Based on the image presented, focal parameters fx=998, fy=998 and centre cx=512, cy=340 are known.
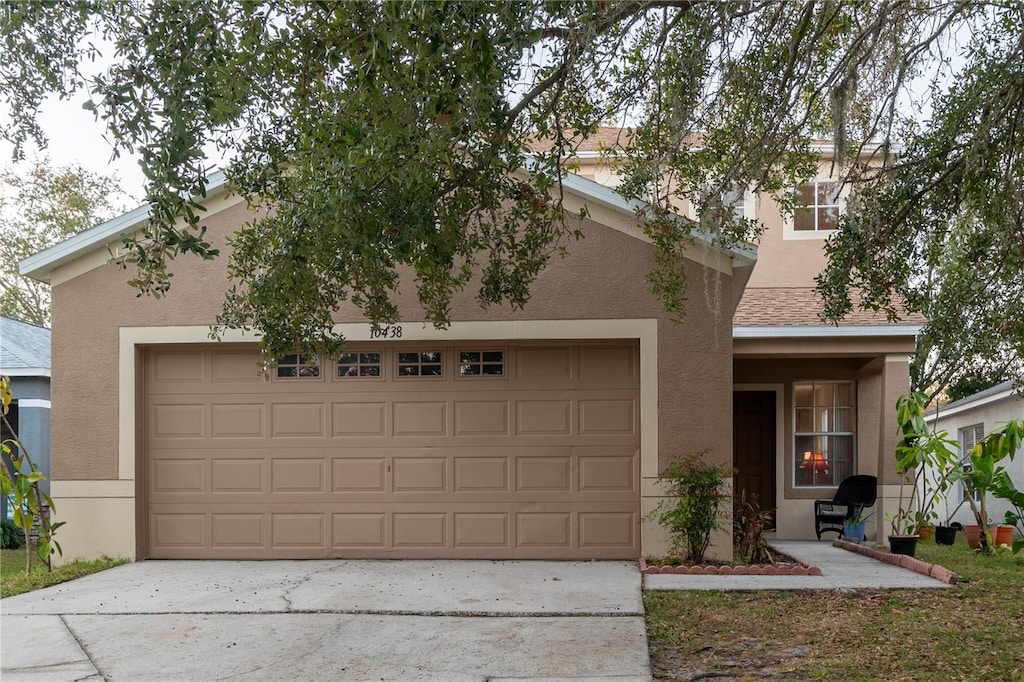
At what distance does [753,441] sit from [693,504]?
5124 mm

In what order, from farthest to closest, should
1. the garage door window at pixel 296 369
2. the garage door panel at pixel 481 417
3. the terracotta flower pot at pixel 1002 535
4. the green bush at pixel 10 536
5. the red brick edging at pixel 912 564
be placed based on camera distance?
the green bush at pixel 10 536 → the terracotta flower pot at pixel 1002 535 → the garage door window at pixel 296 369 → the garage door panel at pixel 481 417 → the red brick edging at pixel 912 564

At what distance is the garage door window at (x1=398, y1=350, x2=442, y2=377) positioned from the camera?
427 inches

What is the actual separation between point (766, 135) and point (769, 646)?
3797 millimetres

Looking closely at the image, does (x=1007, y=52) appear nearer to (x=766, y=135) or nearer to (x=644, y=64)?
(x=766, y=135)

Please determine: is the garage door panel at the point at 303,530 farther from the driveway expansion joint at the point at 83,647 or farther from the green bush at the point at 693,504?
the green bush at the point at 693,504

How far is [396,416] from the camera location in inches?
425

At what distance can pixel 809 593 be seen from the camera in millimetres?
8586

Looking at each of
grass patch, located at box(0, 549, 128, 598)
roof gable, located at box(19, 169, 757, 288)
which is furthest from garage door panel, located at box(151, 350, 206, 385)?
grass patch, located at box(0, 549, 128, 598)

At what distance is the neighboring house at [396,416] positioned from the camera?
10.4 metres

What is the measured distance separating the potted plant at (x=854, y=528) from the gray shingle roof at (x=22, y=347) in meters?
11.2

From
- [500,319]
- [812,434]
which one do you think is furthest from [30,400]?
[812,434]

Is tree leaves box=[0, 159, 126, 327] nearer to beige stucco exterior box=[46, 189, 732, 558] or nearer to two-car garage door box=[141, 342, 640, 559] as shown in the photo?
beige stucco exterior box=[46, 189, 732, 558]

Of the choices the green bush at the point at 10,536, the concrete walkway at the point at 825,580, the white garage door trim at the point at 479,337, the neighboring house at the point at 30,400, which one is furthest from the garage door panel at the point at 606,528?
the green bush at the point at 10,536

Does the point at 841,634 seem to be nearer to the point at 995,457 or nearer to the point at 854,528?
the point at 995,457
